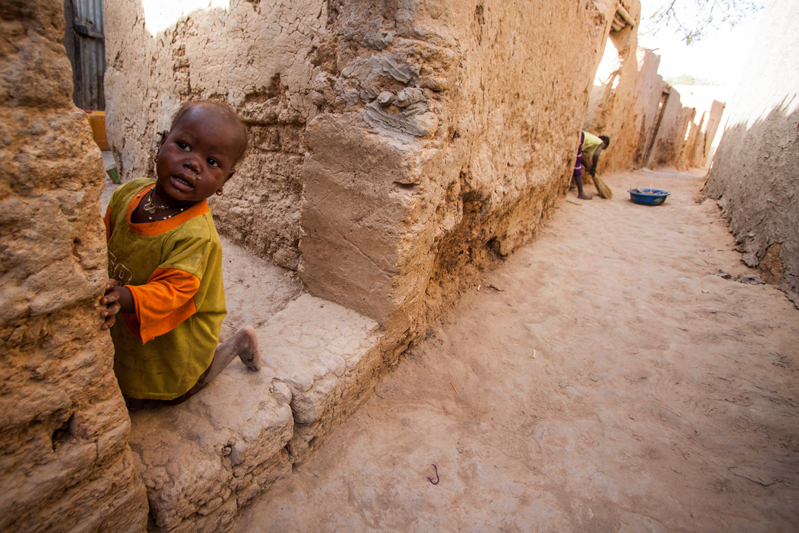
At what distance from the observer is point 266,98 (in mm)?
2260

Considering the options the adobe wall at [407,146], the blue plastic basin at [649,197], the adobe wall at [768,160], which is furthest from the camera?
the blue plastic basin at [649,197]

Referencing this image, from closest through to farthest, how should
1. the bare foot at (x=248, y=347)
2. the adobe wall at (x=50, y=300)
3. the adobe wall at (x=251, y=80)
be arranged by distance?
the adobe wall at (x=50, y=300), the bare foot at (x=248, y=347), the adobe wall at (x=251, y=80)

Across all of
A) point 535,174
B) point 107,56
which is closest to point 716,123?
point 535,174

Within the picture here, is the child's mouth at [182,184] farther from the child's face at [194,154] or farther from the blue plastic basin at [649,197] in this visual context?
the blue plastic basin at [649,197]

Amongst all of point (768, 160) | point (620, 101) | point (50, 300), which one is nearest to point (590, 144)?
point (620, 101)

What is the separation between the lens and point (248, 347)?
1.52m

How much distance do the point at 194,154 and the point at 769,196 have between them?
4918mm

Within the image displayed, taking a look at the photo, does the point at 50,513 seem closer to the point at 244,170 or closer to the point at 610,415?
the point at 244,170

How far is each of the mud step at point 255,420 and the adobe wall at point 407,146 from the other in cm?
25

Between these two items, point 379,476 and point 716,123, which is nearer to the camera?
point 379,476

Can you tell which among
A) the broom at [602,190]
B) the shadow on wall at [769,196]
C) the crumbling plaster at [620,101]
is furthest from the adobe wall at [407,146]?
the crumbling plaster at [620,101]

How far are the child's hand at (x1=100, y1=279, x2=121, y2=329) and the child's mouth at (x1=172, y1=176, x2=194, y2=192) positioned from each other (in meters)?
0.32

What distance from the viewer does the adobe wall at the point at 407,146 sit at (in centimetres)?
170

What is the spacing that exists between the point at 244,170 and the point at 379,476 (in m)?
1.86
